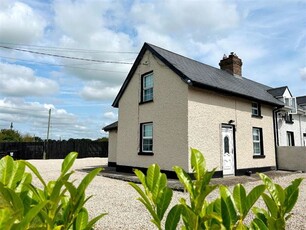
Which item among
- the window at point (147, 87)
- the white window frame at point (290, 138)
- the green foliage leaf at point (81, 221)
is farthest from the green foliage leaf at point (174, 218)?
the white window frame at point (290, 138)

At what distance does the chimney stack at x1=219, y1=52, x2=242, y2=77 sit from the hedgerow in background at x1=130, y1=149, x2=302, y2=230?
652 inches

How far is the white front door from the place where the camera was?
40.0 feet

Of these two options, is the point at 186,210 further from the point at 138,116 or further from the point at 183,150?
the point at 138,116

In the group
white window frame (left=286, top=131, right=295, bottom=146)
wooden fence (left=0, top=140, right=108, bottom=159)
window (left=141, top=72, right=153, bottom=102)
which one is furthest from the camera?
wooden fence (left=0, top=140, right=108, bottom=159)

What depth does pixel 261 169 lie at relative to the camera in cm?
1419

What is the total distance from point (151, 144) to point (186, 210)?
11609mm

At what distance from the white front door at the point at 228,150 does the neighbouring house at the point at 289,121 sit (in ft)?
17.3

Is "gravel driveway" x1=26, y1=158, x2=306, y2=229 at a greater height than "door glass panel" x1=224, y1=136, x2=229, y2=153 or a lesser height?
lesser

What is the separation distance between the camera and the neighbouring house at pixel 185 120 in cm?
1123

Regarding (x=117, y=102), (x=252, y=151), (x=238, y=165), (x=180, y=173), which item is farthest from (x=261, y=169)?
(x=180, y=173)

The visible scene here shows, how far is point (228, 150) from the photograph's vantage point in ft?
40.9

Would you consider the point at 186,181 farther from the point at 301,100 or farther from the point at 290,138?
the point at 301,100

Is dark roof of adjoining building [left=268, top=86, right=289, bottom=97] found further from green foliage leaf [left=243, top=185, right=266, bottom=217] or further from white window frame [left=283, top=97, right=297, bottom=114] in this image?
green foliage leaf [left=243, top=185, right=266, bottom=217]

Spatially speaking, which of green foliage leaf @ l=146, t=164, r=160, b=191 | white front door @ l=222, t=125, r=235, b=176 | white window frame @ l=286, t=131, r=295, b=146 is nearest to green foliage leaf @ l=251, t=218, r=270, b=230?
green foliage leaf @ l=146, t=164, r=160, b=191
